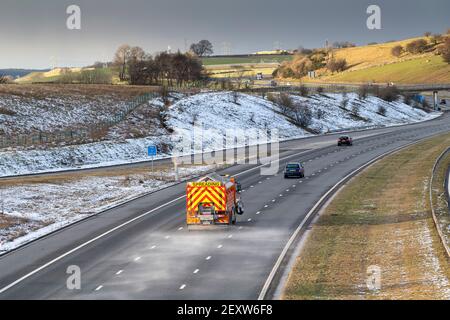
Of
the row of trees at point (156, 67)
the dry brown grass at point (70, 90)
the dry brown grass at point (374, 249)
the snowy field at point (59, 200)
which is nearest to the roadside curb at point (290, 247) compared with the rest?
the dry brown grass at point (374, 249)

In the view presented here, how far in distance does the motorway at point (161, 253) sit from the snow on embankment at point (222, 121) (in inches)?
974

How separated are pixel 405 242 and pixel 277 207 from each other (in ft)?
41.6

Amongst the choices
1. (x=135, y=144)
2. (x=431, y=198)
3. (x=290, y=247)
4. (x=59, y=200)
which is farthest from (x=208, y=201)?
(x=135, y=144)

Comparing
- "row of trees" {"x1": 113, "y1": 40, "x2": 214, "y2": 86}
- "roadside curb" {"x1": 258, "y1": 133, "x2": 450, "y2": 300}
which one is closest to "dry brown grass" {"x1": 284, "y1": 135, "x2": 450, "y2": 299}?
"roadside curb" {"x1": 258, "y1": 133, "x2": 450, "y2": 300}

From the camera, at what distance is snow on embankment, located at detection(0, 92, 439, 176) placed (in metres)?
74.3

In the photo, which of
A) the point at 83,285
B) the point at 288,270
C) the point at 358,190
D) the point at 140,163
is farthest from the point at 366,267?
the point at 140,163

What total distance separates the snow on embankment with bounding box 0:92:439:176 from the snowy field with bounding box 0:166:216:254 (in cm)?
1480

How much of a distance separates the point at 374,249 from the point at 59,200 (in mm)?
25242

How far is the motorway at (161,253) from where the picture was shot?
2586cm

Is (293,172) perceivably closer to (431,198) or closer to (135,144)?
(431,198)

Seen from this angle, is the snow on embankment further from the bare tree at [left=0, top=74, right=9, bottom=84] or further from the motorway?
the bare tree at [left=0, top=74, right=9, bottom=84]

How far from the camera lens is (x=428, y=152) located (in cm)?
7919
